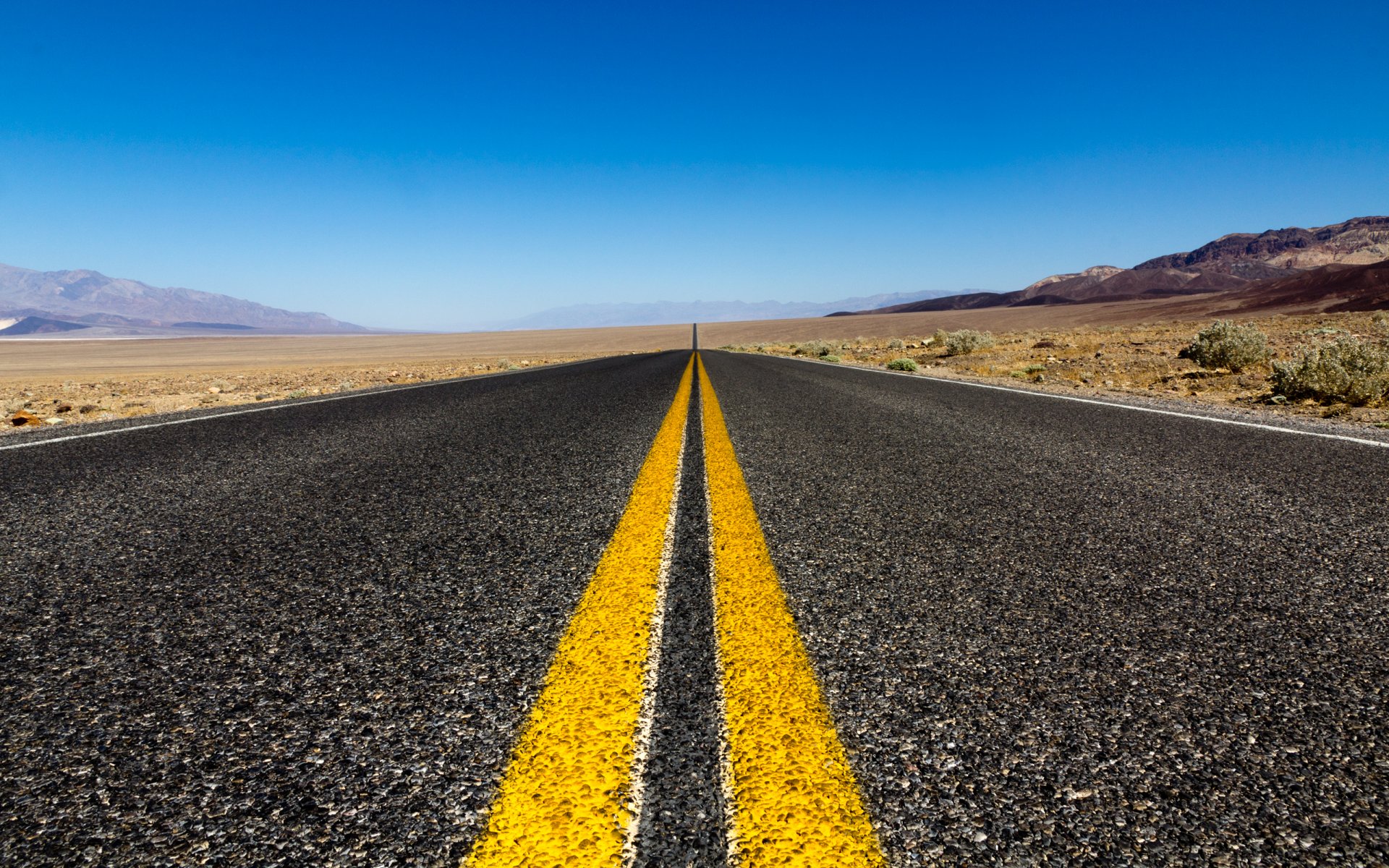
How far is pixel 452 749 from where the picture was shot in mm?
1035

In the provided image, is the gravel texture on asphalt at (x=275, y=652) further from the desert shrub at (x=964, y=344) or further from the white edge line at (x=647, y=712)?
the desert shrub at (x=964, y=344)

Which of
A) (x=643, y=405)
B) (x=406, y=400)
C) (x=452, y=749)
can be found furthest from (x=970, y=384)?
(x=452, y=749)

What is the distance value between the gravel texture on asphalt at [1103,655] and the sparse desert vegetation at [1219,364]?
5917 millimetres

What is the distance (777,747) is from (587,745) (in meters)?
0.29

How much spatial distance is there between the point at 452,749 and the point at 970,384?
9.21 m

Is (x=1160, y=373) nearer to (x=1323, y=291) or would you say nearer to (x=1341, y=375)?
(x=1341, y=375)

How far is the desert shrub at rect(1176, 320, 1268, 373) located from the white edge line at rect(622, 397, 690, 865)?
14112 mm

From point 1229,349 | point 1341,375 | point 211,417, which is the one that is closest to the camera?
point 211,417

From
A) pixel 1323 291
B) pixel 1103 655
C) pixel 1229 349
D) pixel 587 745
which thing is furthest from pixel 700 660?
pixel 1323 291

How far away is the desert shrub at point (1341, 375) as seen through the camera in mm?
7402

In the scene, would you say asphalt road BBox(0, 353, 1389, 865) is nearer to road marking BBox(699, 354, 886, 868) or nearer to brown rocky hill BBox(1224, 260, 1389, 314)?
road marking BBox(699, 354, 886, 868)

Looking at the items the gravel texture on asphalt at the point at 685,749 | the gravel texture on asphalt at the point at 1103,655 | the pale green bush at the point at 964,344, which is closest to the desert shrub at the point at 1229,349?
the pale green bush at the point at 964,344

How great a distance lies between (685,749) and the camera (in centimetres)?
102

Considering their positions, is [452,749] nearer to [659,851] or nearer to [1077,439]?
[659,851]
